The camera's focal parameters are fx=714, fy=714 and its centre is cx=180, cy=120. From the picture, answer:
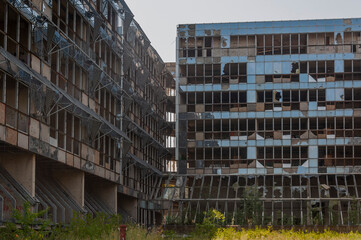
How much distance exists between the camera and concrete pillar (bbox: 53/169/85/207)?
41.5 m

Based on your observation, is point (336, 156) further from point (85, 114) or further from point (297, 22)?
point (85, 114)

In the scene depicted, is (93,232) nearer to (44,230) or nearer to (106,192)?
(44,230)

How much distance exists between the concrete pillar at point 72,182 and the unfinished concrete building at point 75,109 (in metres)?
0.06

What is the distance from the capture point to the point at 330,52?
2635 inches

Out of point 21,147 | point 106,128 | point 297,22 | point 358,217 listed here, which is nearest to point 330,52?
point 297,22

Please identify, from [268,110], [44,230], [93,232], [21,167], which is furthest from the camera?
[268,110]

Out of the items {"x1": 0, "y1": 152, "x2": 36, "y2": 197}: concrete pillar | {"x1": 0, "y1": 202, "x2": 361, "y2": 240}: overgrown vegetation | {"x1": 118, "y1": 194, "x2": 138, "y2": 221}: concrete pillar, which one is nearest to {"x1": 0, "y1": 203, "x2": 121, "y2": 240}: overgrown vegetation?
{"x1": 0, "y1": 202, "x2": 361, "y2": 240}: overgrown vegetation

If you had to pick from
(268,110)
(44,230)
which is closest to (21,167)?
(44,230)

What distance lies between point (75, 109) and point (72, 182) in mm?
4704

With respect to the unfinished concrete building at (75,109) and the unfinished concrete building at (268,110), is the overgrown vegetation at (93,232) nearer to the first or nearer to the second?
the unfinished concrete building at (75,109)

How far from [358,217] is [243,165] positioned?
1341 centimetres

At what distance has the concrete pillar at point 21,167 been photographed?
33.0 meters

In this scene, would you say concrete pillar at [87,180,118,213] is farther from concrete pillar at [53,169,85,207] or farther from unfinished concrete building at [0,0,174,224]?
concrete pillar at [53,169,85,207]

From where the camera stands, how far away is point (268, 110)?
2640 inches
